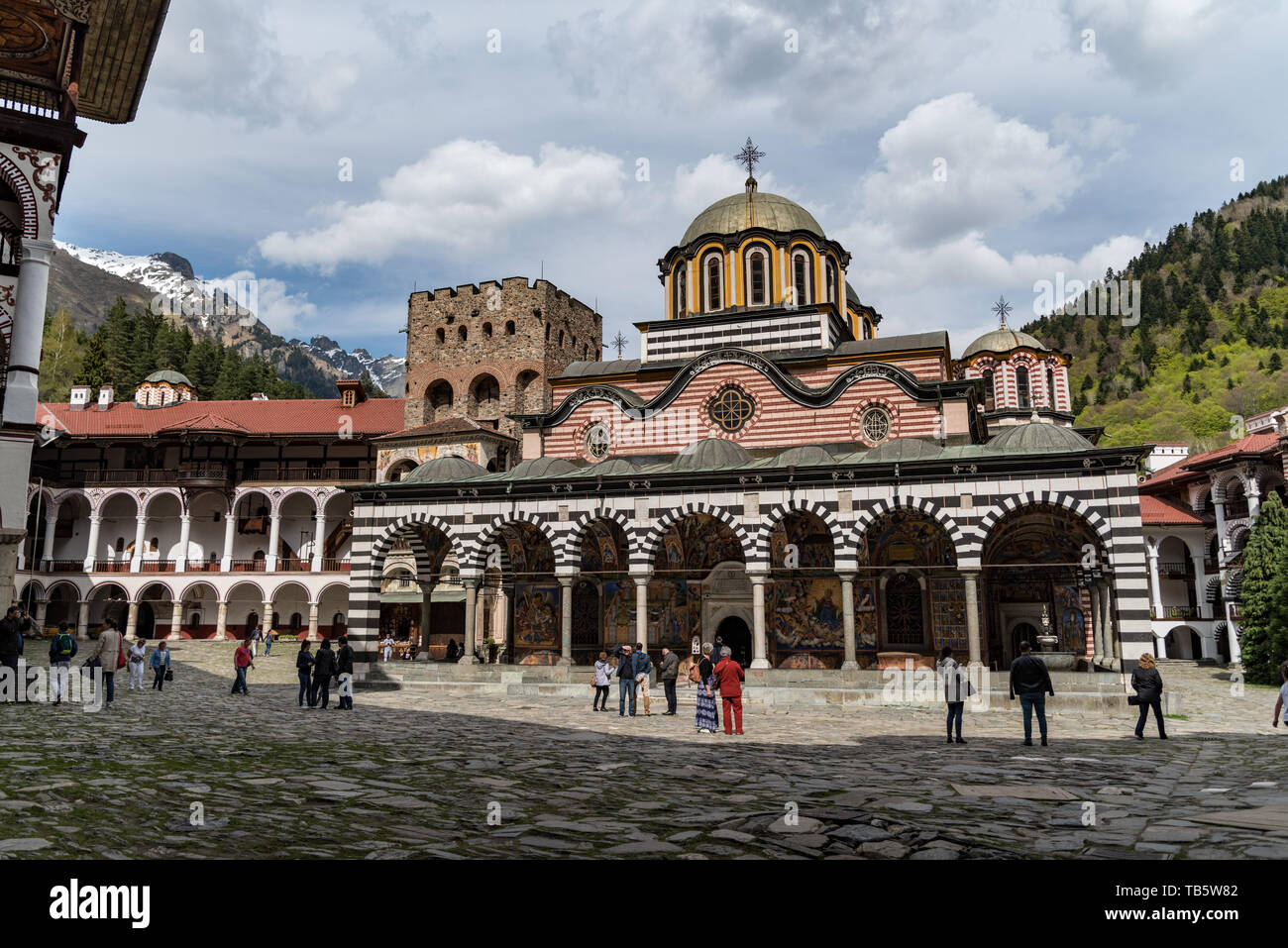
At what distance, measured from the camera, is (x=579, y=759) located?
362 inches

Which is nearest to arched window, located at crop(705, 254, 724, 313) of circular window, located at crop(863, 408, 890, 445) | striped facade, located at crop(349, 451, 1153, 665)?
circular window, located at crop(863, 408, 890, 445)

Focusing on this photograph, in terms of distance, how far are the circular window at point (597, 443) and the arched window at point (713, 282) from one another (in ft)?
19.3

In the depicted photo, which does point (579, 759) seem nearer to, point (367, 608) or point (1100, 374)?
point (367, 608)

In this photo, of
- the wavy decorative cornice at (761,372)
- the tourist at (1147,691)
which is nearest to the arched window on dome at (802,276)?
the wavy decorative cornice at (761,372)

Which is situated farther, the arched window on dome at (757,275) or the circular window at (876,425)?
the arched window on dome at (757,275)

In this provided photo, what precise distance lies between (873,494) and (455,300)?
108ft

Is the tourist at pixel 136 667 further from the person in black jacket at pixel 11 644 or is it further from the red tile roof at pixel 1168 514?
the red tile roof at pixel 1168 514

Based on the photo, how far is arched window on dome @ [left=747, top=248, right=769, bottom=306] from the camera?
28.7 meters

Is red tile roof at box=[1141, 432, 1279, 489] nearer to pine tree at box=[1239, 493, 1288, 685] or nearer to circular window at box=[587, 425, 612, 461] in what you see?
pine tree at box=[1239, 493, 1288, 685]

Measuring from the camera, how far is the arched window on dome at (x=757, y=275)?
28.7 m

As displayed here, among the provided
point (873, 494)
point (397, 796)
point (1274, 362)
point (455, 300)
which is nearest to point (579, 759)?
point (397, 796)

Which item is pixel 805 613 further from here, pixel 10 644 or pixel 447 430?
pixel 447 430

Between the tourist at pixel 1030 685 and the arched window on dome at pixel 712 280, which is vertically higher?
the arched window on dome at pixel 712 280

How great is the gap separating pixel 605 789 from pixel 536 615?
18.8 metres
